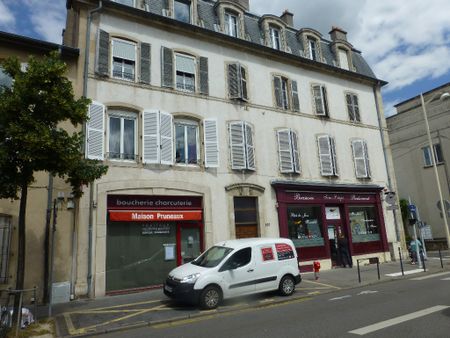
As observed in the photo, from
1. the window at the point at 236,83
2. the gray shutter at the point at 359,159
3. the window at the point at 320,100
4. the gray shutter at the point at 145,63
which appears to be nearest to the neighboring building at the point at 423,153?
the gray shutter at the point at 359,159

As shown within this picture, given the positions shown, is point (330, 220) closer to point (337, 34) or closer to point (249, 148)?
point (249, 148)

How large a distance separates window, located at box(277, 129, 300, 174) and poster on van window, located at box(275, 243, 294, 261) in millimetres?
5402

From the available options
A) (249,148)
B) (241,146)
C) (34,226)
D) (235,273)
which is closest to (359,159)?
(249,148)

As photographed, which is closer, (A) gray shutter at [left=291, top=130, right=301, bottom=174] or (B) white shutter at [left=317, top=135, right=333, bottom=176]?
(A) gray shutter at [left=291, top=130, right=301, bottom=174]

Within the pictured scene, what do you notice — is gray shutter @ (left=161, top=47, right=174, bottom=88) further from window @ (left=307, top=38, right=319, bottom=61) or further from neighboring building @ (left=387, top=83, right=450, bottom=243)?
neighboring building @ (left=387, top=83, right=450, bottom=243)

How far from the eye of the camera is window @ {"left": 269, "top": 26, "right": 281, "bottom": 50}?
18.0 metres

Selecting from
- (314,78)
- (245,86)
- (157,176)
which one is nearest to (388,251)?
(314,78)

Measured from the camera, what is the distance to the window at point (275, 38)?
711 inches

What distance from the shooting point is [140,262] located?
12523mm

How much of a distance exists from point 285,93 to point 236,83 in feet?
9.64

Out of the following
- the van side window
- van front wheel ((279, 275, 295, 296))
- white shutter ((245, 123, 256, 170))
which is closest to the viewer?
the van side window

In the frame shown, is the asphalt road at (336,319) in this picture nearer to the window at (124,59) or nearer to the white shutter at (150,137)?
the white shutter at (150,137)

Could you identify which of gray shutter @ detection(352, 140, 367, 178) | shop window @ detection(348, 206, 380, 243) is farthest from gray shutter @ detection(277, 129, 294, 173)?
gray shutter @ detection(352, 140, 367, 178)

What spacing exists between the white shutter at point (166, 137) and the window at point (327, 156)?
7518 mm
